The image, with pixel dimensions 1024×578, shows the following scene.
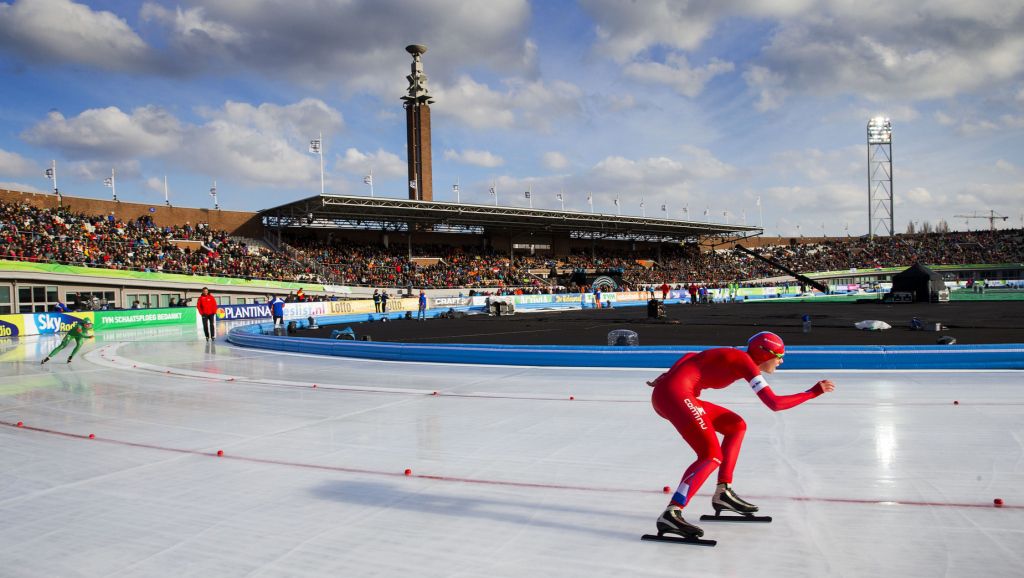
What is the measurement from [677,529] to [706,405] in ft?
2.54

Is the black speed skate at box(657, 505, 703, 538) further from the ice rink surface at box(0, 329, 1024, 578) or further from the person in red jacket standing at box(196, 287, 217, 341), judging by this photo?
the person in red jacket standing at box(196, 287, 217, 341)

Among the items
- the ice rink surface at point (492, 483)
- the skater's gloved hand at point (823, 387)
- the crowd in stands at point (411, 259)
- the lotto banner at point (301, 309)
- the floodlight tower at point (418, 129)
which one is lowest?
the ice rink surface at point (492, 483)

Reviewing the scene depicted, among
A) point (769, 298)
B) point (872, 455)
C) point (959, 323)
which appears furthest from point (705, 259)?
point (872, 455)

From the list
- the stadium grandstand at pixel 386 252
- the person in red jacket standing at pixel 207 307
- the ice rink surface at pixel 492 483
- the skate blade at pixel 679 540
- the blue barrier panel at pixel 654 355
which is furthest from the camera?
the stadium grandstand at pixel 386 252

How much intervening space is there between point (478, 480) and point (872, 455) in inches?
133

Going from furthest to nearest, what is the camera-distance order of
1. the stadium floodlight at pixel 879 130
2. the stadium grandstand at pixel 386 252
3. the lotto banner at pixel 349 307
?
the stadium floodlight at pixel 879 130, the stadium grandstand at pixel 386 252, the lotto banner at pixel 349 307

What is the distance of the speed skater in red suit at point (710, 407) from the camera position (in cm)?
359

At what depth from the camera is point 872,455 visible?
530cm

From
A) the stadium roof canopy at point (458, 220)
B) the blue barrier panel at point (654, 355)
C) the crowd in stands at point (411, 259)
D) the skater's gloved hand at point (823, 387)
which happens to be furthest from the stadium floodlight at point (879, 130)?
the skater's gloved hand at point (823, 387)

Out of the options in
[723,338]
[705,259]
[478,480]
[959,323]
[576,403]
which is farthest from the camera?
[705,259]

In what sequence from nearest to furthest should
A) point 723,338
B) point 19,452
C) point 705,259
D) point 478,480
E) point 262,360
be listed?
point 478,480
point 19,452
point 262,360
point 723,338
point 705,259

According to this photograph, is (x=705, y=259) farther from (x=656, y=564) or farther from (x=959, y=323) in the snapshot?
(x=656, y=564)

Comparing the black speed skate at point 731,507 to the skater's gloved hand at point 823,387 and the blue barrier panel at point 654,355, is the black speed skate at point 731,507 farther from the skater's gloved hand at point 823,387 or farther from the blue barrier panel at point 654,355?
the blue barrier panel at point 654,355

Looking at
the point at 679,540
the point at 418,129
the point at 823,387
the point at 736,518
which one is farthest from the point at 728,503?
the point at 418,129
